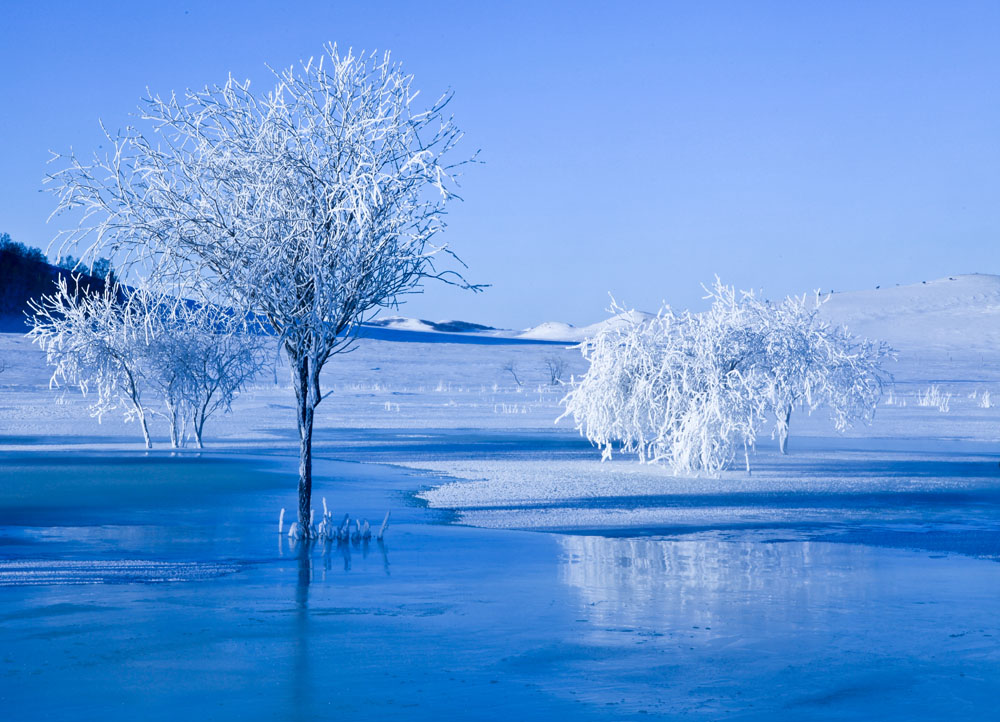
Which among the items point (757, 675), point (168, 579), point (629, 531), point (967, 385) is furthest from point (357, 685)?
point (967, 385)

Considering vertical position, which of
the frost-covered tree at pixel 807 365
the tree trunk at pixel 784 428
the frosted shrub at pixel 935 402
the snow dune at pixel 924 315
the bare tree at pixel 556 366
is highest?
the snow dune at pixel 924 315

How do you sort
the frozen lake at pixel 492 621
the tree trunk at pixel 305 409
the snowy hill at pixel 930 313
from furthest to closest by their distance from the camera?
the snowy hill at pixel 930 313, the tree trunk at pixel 305 409, the frozen lake at pixel 492 621

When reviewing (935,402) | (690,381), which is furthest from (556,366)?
(690,381)

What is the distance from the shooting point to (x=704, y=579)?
40.9 feet

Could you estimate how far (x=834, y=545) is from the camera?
15273 mm

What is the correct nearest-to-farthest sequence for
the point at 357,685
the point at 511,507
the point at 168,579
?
the point at 357,685 → the point at 168,579 → the point at 511,507

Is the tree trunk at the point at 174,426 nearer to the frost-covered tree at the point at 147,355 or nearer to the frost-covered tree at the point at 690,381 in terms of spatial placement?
the frost-covered tree at the point at 147,355

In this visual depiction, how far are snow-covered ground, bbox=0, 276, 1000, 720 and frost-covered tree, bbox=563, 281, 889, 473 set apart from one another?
1.01 m

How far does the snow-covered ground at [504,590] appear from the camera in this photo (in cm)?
798

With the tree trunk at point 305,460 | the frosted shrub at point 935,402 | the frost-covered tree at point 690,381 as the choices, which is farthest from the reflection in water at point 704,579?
the frosted shrub at point 935,402

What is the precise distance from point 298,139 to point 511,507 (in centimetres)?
848

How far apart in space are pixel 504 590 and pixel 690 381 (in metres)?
15.1

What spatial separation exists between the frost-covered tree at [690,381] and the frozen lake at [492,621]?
317 inches

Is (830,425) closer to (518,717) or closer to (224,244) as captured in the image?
(224,244)
